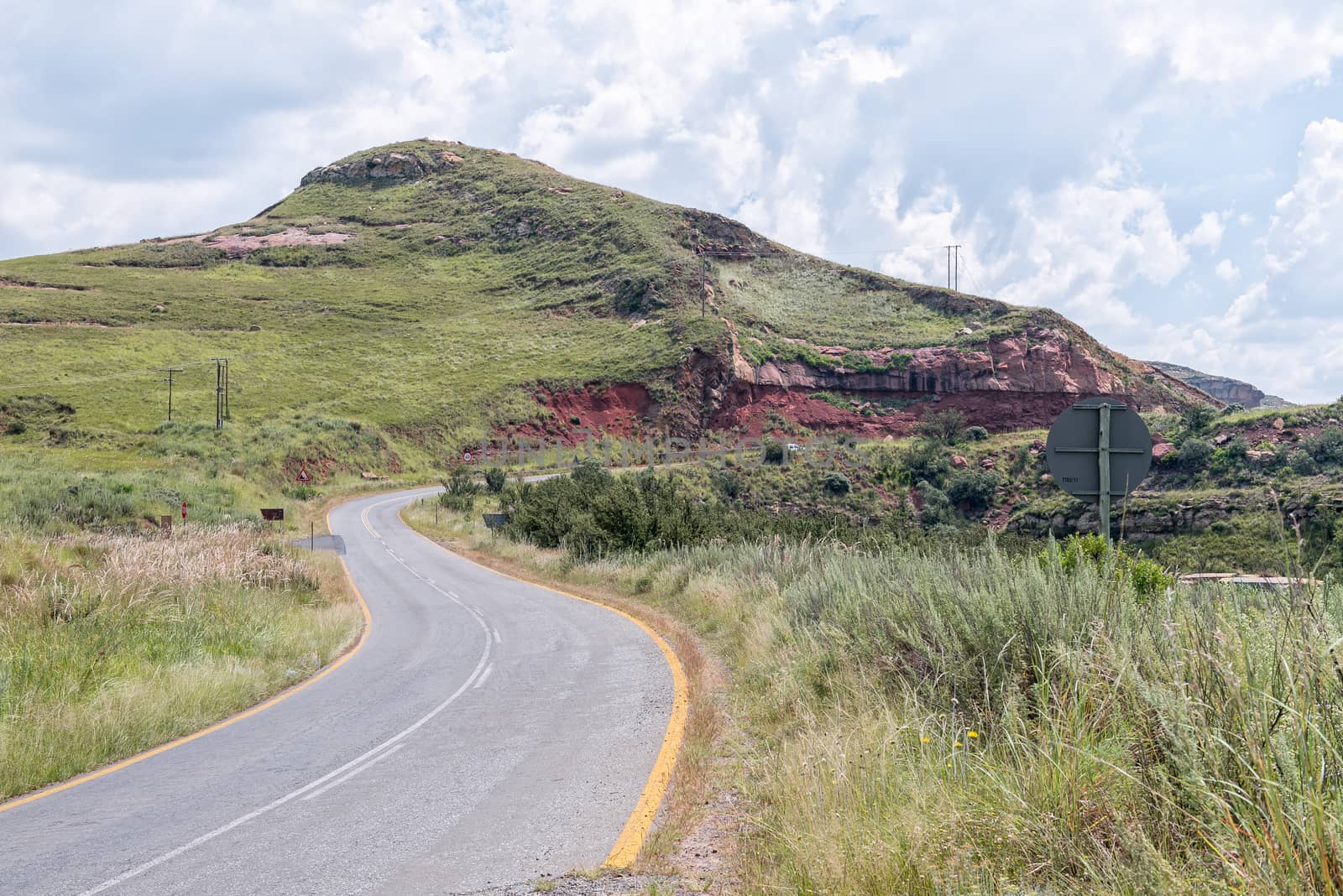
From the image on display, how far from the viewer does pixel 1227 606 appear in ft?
15.0

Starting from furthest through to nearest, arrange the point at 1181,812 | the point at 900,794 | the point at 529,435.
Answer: the point at 529,435
the point at 900,794
the point at 1181,812

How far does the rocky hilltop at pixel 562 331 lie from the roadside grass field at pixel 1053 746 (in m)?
56.8

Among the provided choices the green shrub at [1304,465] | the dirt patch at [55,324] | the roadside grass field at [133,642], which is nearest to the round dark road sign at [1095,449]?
the roadside grass field at [133,642]

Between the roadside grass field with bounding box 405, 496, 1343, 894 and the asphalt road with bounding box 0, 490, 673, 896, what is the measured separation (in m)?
1.29

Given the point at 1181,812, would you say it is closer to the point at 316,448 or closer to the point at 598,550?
the point at 598,550

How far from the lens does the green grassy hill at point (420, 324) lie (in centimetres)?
5494

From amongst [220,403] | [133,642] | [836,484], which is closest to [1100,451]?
Result: [133,642]

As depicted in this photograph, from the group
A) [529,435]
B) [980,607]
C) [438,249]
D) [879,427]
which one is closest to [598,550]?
[980,607]

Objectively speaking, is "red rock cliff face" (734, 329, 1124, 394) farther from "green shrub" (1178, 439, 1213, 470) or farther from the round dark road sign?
the round dark road sign

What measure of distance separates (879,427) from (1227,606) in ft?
236

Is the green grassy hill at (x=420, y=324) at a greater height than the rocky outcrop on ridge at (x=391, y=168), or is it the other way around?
the rocky outcrop on ridge at (x=391, y=168)

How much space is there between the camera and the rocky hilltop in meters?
66.3

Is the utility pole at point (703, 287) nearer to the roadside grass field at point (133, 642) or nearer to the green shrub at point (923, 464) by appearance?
the green shrub at point (923, 464)

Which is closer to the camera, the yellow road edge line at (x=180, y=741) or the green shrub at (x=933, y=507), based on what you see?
the yellow road edge line at (x=180, y=741)
